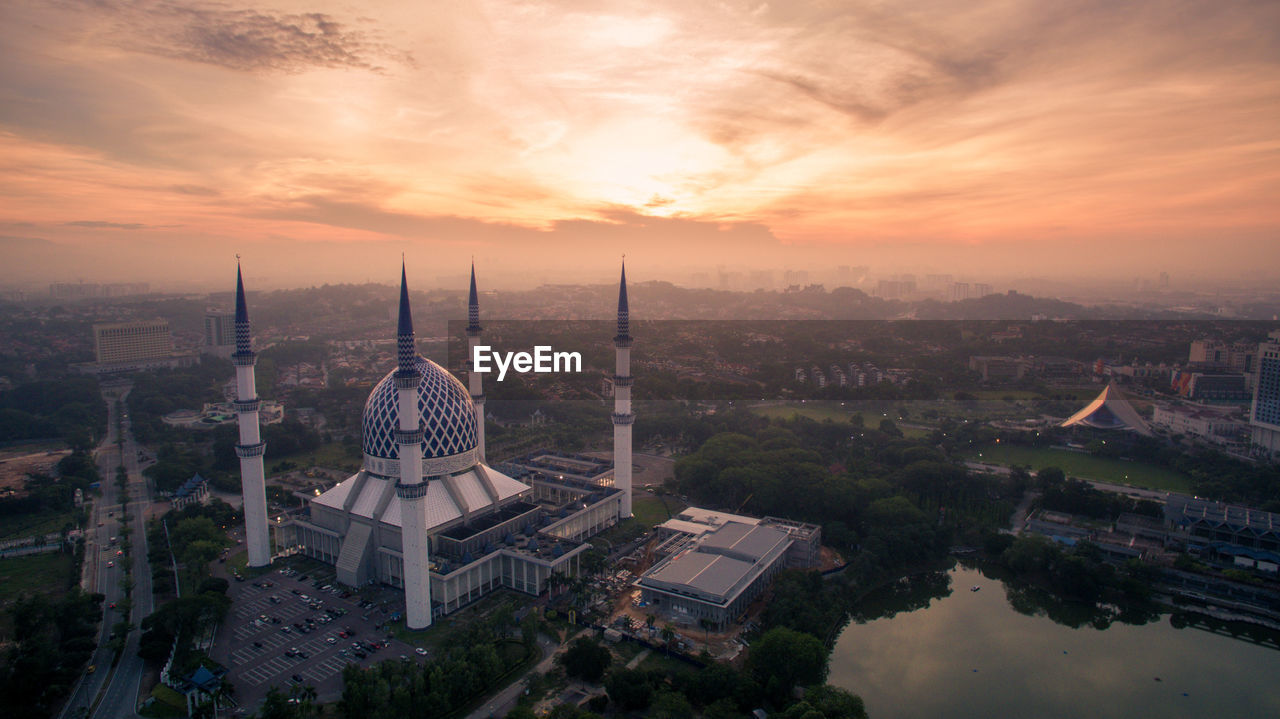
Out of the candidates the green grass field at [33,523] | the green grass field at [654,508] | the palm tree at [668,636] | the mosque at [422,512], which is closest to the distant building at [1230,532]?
the green grass field at [654,508]

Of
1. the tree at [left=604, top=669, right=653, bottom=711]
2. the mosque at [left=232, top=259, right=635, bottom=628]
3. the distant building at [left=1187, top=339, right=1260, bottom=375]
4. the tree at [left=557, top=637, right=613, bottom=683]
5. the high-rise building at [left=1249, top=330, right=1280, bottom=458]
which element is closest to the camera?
the tree at [left=604, top=669, right=653, bottom=711]

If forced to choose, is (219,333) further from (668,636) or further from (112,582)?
(668,636)

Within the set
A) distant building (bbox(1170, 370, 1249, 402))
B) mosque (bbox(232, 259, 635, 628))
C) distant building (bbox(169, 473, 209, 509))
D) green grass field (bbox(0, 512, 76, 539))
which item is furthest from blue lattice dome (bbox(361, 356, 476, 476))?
distant building (bbox(1170, 370, 1249, 402))

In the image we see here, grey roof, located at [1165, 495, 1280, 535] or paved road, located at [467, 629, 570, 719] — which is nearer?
paved road, located at [467, 629, 570, 719]

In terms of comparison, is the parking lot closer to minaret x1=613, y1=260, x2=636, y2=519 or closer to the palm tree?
the palm tree

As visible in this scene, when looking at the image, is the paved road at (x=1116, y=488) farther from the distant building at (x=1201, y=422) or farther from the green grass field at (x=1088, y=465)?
the distant building at (x=1201, y=422)

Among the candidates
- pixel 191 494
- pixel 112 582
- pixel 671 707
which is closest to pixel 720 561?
pixel 671 707
